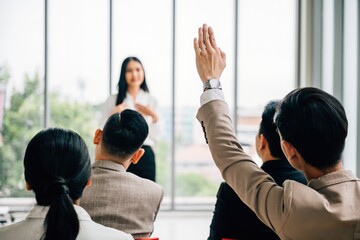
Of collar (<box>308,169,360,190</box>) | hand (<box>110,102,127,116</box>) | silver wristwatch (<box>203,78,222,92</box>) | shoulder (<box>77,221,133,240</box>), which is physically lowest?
shoulder (<box>77,221,133,240</box>)

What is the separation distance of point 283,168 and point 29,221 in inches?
38.9

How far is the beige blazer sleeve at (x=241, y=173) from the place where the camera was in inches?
47.4

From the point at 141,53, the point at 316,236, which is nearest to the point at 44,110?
the point at 141,53

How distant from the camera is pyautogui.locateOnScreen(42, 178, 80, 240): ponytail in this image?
1291 mm

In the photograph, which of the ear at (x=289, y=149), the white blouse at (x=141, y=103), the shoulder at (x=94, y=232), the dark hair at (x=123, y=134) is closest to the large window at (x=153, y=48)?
the white blouse at (x=141, y=103)

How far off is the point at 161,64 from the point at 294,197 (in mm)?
4830

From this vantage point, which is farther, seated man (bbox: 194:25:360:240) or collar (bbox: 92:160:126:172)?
collar (bbox: 92:160:126:172)

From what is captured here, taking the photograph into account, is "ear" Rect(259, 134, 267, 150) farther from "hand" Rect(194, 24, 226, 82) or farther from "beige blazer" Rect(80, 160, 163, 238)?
"hand" Rect(194, 24, 226, 82)

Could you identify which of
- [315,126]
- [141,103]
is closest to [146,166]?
[141,103]

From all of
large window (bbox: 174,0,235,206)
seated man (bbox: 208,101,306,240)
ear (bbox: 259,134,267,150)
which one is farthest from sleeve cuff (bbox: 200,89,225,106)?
large window (bbox: 174,0,235,206)

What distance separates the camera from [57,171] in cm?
137

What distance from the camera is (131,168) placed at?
13.0 feet

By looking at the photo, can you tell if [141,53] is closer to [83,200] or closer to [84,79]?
[84,79]

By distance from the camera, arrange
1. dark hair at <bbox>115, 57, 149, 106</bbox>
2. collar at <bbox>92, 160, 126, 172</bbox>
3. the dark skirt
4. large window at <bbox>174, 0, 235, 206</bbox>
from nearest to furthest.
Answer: collar at <bbox>92, 160, 126, 172</bbox> < the dark skirt < dark hair at <bbox>115, 57, 149, 106</bbox> < large window at <bbox>174, 0, 235, 206</bbox>
